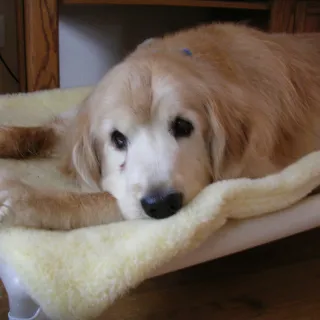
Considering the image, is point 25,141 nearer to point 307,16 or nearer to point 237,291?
point 237,291

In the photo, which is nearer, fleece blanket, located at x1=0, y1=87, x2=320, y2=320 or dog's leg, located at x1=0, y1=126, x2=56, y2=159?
fleece blanket, located at x1=0, y1=87, x2=320, y2=320

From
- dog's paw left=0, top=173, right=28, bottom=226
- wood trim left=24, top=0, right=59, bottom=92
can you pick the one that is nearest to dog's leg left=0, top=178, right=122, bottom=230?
dog's paw left=0, top=173, right=28, bottom=226

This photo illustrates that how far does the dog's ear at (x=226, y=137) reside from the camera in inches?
42.8

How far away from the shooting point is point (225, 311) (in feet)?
4.09

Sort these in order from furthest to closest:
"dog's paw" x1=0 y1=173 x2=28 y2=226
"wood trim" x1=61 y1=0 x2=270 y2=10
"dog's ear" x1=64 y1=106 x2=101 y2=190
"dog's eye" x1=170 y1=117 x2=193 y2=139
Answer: "wood trim" x1=61 y1=0 x2=270 y2=10, "dog's ear" x1=64 y1=106 x2=101 y2=190, "dog's eye" x1=170 y1=117 x2=193 y2=139, "dog's paw" x1=0 y1=173 x2=28 y2=226

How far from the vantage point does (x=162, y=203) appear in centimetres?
91

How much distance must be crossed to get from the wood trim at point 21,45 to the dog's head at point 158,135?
31.9 inches

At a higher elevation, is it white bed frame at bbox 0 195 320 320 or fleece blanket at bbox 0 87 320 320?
fleece blanket at bbox 0 87 320 320

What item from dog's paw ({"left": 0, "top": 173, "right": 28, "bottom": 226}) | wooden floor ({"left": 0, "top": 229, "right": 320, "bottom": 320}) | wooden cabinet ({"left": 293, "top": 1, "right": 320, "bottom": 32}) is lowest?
wooden floor ({"left": 0, "top": 229, "right": 320, "bottom": 320})

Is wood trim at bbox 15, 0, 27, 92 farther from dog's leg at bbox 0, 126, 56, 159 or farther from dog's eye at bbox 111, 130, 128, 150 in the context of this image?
dog's eye at bbox 111, 130, 128, 150

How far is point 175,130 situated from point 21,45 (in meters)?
1.14

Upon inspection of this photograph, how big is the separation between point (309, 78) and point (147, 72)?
52 centimetres

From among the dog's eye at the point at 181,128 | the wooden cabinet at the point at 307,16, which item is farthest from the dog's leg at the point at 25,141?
the wooden cabinet at the point at 307,16

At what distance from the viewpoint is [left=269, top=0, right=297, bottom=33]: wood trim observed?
2.14 metres
